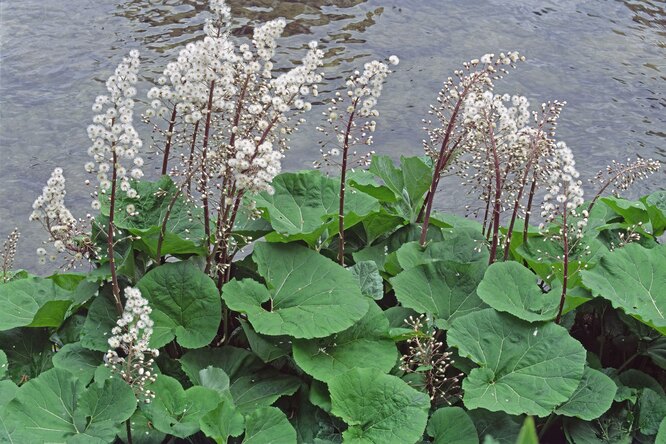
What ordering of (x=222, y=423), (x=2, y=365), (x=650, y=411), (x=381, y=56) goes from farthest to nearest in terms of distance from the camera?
1. (x=381, y=56)
2. (x=650, y=411)
3. (x=2, y=365)
4. (x=222, y=423)

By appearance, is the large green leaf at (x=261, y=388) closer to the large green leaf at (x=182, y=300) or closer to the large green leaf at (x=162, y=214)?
the large green leaf at (x=182, y=300)

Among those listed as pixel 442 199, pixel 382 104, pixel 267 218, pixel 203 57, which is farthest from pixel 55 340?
pixel 382 104

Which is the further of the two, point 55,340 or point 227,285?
point 55,340

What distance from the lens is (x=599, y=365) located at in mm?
3203

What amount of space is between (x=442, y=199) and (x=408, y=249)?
2.64 metres

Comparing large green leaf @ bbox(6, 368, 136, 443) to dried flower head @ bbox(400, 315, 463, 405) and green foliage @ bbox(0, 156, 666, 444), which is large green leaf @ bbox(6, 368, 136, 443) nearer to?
green foliage @ bbox(0, 156, 666, 444)

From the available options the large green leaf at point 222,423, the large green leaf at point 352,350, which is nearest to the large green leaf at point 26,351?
the large green leaf at point 222,423

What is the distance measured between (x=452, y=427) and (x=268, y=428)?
0.59 meters

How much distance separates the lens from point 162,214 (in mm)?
3371

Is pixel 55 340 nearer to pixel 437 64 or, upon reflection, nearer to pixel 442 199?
pixel 442 199

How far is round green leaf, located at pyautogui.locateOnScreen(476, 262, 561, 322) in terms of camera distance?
3057 millimetres

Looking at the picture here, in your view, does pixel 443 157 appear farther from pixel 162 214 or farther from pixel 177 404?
pixel 177 404

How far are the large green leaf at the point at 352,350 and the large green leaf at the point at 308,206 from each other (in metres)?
0.39

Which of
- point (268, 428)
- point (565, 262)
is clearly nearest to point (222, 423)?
point (268, 428)
